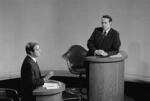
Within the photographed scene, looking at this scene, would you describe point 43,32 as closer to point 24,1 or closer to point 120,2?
point 24,1

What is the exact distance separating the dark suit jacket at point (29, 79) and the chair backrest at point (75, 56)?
1963 mm

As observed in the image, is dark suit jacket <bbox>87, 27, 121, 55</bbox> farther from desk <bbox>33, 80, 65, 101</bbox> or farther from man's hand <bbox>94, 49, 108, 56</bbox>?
desk <bbox>33, 80, 65, 101</bbox>

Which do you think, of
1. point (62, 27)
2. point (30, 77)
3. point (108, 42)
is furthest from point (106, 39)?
point (62, 27)

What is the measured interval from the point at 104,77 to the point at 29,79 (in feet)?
4.36

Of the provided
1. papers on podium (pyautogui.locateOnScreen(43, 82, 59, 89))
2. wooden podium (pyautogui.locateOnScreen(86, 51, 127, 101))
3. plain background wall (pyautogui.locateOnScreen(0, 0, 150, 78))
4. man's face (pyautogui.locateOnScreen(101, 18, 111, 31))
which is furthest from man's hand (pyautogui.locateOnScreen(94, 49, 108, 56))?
plain background wall (pyautogui.locateOnScreen(0, 0, 150, 78))

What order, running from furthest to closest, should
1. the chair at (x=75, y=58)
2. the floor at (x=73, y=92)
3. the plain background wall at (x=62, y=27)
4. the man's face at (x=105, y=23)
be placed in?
the plain background wall at (x=62, y=27) < the chair at (x=75, y=58) < the floor at (x=73, y=92) < the man's face at (x=105, y=23)

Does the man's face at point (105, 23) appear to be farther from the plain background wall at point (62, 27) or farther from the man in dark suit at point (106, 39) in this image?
the plain background wall at point (62, 27)

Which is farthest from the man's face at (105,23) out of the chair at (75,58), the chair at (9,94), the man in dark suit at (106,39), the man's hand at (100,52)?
the chair at (9,94)

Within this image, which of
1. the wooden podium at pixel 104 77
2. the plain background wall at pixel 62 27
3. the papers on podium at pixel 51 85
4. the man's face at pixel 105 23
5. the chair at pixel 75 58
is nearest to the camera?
the papers on podium at pixel 51 85

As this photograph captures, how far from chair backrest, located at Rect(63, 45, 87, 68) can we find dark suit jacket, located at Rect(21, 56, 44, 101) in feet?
6.44

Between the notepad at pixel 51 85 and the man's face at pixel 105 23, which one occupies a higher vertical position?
the man's face at pixel 105 23

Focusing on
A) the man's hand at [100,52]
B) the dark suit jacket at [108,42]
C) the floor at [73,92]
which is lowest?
the floor at [73,92]

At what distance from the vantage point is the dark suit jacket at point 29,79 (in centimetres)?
425

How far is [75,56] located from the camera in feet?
21.0
